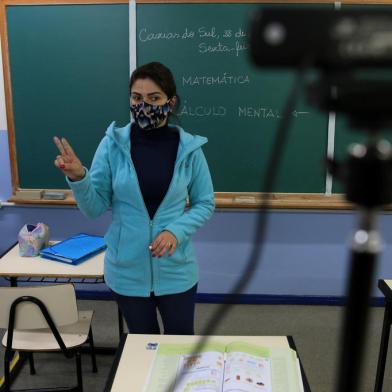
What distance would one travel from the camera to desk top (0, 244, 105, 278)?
2.26 metres

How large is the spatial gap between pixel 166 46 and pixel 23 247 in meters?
1.46

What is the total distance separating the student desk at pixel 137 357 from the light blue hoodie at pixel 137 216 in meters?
0.24

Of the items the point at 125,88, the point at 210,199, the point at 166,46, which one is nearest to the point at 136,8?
the point at 166,46

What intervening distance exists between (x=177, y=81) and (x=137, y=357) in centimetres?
188

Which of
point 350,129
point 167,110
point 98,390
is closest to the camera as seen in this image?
point 350,129

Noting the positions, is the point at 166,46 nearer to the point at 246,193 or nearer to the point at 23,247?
the point at 246,193

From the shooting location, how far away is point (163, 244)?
1.67 m

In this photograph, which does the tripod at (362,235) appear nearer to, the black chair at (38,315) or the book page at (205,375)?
the book page at (205,375)

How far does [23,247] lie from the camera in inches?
97.7

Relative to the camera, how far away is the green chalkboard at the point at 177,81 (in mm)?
2844

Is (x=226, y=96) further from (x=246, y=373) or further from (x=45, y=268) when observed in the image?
(x=246, y=373)

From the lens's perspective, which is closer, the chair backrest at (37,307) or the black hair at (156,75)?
the black hair at (156,75)

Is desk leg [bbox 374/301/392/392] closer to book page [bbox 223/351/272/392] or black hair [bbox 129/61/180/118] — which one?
book page [bbox 223/351/272/392]

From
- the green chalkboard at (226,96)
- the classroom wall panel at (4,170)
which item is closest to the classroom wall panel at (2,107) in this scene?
the classroom wall panel at (4,170)
